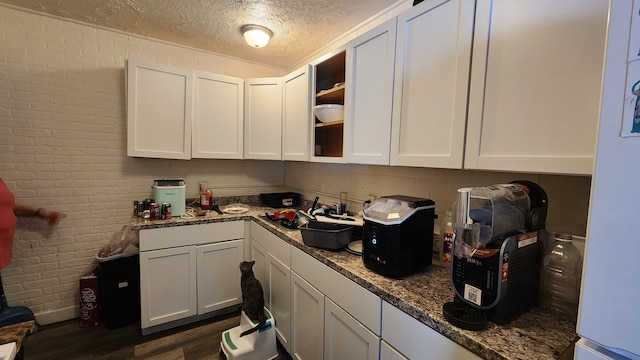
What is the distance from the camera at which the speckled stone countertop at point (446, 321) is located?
2.43 feet

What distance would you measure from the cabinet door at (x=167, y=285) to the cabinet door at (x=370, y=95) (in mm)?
1586

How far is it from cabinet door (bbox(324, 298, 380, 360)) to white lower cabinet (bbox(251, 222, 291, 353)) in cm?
46

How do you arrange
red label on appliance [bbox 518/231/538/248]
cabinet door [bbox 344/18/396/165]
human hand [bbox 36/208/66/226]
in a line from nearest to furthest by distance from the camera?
red label on appliance [bbox 518/231/538/248] < cabinet door [bbox 344/18/396/165] < human hand [bbox 36/208/66/226]

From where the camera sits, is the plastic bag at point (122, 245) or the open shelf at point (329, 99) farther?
the plastic bag at point (122, 245)

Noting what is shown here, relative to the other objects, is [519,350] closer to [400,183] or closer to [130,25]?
[400,183]

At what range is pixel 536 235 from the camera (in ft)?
3.08

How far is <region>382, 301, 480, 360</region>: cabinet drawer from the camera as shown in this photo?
83cm

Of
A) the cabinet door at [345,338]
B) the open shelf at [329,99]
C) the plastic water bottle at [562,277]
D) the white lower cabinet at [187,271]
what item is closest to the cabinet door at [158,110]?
the white lower cabinet at [187,271]

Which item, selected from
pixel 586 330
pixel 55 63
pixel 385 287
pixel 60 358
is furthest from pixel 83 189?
pixel 586 330

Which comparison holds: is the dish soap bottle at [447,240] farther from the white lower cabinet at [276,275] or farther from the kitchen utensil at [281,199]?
the kitchen utensil at [281,199]

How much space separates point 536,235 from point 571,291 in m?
0.21

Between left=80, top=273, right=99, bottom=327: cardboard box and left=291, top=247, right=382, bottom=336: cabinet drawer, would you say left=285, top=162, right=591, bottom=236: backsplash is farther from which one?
left=80, top=273, right=99, bottom=327: cardboard box

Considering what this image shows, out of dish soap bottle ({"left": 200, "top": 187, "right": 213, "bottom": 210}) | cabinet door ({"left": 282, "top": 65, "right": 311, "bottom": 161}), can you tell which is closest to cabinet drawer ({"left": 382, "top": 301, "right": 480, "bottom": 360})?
cabinet door ({"left": 282, "top": 65, "right": 311, "bottom": 161})

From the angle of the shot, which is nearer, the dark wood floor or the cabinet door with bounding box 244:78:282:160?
the dark wood floor
